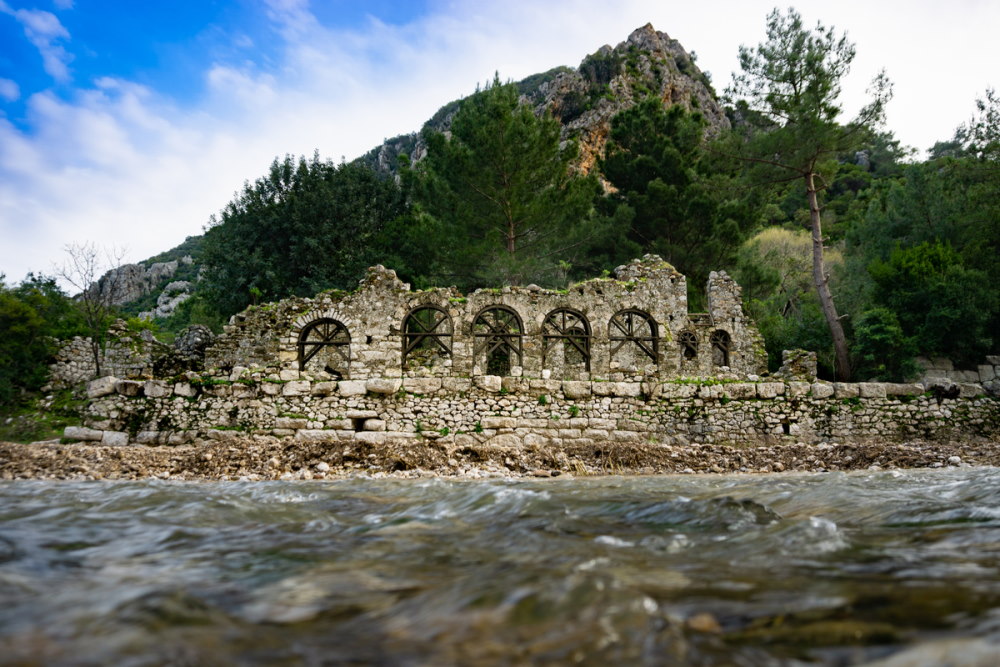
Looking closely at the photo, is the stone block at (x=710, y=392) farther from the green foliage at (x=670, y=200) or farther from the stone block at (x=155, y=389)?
the green foliage at (x=670, y=200)

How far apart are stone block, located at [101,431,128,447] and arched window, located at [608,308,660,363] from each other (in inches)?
521

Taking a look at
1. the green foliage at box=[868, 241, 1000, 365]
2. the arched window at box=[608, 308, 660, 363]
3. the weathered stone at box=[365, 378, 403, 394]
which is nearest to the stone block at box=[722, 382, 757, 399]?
the arched window at box=[608, 308, 660, 363]

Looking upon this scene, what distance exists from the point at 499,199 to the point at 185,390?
14603mm

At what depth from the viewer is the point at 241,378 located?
11.8 meters

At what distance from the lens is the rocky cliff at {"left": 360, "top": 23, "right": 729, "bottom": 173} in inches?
1785

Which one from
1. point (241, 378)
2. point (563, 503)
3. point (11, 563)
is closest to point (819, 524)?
point (563, 503)

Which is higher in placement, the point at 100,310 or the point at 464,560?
the point at 100,310

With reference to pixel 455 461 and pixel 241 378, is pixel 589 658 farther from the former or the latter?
pixel 241 378

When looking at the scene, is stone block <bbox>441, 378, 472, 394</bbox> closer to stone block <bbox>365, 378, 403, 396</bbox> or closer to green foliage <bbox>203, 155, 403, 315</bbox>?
stone block <bbox>365, 378, 403, 396</bbox>

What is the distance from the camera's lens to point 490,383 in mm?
11805

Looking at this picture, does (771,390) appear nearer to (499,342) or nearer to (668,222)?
(499,342)

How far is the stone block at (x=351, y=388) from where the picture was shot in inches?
460

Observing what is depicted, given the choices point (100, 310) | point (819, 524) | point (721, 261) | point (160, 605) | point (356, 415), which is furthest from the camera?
point (721, 261)

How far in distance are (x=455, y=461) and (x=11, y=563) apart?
6.82 metres
